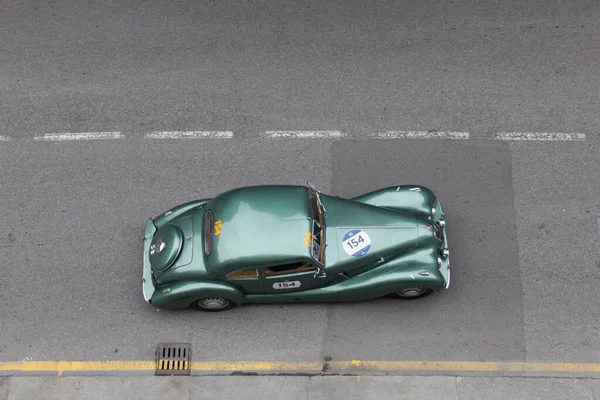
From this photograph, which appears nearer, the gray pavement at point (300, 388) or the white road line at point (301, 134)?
the gray pavement at point (300, 388)

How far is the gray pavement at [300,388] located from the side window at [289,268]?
140cm

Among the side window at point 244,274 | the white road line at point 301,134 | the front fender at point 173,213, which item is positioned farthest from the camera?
the white road line at point 301,134

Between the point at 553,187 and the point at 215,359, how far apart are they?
525 cm

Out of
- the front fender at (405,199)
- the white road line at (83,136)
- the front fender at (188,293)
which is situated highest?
the white road line at (83,136)

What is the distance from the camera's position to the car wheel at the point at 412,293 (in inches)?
268

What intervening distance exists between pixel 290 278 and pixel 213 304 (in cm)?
112

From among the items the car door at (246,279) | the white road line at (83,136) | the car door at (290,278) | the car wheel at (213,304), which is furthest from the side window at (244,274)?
the white road line at (83,136)

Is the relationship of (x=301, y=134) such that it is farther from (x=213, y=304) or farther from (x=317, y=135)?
(x=213, y=304)

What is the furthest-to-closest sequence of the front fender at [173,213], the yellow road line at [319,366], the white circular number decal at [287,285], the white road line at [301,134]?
the white road line at [301,134]
the front fender at [173,213]
the yellow road line at [319,366]
the white circular number decal at [287,285]

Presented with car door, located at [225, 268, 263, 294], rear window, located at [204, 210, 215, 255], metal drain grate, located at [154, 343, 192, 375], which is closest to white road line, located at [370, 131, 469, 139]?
rear window, located at [204, 210, 215, 255]

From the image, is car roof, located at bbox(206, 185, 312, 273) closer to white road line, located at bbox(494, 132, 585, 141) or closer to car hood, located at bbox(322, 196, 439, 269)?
car hood, located at bbox(322, 196, 439, 269)

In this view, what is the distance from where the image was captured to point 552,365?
22.2 feet

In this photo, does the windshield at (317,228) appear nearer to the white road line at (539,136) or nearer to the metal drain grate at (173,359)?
the metal drain grate at (173,359)

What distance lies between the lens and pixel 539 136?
8.25 metres
